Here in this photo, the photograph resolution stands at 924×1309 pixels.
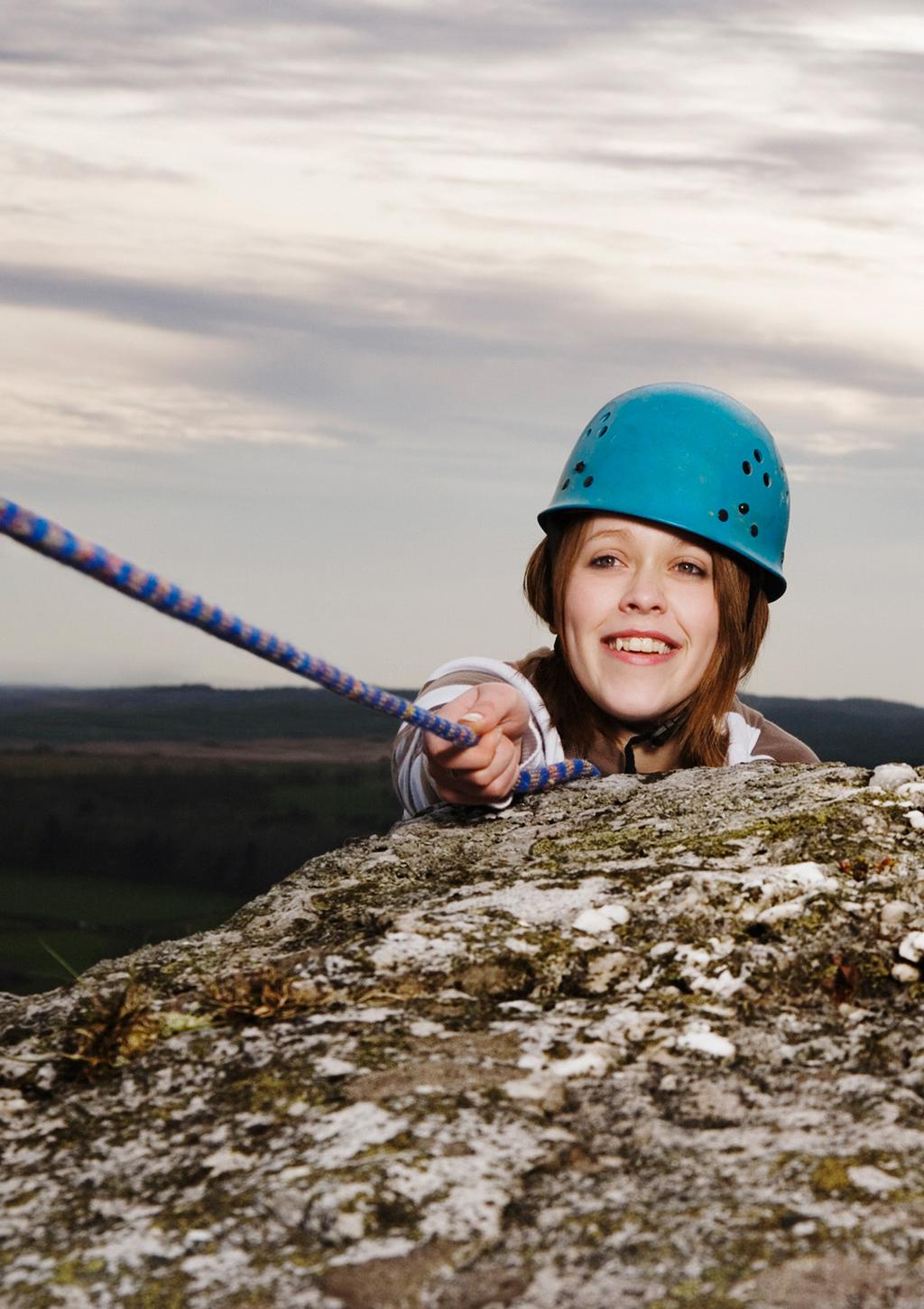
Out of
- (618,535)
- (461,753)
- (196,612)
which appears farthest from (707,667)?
(196,612)

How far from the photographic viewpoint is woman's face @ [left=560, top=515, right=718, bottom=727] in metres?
5.95

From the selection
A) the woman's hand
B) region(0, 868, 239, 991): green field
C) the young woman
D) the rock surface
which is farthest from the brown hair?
region(0, 868, 239, 991): green field

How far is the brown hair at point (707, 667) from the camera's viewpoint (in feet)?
20.3

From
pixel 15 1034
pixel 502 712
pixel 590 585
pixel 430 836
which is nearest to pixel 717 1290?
pixel 15 1034

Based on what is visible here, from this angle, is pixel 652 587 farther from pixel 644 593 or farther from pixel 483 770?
pixel 483 770

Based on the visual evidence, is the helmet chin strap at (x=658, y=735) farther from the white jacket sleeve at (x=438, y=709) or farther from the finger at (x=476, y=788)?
the finger at (x=476, y=788)

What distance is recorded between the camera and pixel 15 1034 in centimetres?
302

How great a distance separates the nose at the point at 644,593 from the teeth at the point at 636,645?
0.13m

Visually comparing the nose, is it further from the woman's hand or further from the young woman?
the woman's hand

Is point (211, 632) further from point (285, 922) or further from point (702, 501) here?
point (702, 501)

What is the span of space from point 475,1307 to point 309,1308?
0.81ft

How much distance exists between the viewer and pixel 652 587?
5.98 metres

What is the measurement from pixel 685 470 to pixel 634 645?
2.72 ft

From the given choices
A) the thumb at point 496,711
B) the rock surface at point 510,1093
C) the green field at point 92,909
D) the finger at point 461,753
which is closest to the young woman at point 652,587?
the thumb at point 496,711
